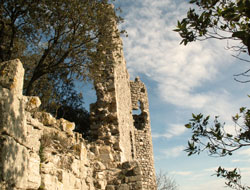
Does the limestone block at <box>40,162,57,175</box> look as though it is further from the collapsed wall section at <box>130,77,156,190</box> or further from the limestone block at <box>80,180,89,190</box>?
the collapsed wall section at <box>130,77,156,190</box>

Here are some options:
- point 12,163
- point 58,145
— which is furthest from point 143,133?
point 12,163

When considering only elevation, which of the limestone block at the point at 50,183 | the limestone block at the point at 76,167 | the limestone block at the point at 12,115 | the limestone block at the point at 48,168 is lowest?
the limestone block at the point at 50,183

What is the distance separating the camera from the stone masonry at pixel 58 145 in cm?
358

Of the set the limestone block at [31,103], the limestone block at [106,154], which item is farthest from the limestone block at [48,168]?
the limestone block at [106,154]

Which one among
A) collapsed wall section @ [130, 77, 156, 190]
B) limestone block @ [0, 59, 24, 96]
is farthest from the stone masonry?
collapsed wall section @ [130, 77, 156, 190]

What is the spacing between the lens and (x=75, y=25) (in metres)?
9.36

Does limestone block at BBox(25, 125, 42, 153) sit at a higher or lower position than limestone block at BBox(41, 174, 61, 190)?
higher

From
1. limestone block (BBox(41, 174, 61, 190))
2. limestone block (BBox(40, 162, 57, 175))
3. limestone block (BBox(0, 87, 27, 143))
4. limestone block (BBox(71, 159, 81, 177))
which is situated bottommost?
limestone block (BBox(41, 174, 61, 190))

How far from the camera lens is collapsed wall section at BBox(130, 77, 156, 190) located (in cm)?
1705

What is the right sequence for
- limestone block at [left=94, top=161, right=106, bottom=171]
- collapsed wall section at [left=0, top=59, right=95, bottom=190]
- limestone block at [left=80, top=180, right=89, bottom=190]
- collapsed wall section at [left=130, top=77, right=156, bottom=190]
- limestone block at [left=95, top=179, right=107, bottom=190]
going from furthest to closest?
1. collapsed wall section at [left=130, top=77, right=156, bottom=190]
2. limestone block at [left=94, top=161, right=106, bottom=171]
3. limestone block at [left=95, top=179, right=107, bottom=190]
4. limestone block at [left=80, top=180, right=89, bottom=190]
5. collapsed wall section at [left=0, top=59, right=95, bottom=190]

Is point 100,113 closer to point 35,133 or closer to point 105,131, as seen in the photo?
point 105,131

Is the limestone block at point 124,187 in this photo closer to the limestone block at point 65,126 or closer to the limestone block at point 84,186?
the limestone block at point 84,186

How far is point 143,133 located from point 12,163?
15550mm

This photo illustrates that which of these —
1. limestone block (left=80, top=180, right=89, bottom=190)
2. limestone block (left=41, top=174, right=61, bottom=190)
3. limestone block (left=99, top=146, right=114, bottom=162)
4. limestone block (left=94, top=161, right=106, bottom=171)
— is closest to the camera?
limestone block (left=41, top=174, right=61, bottom=190)
